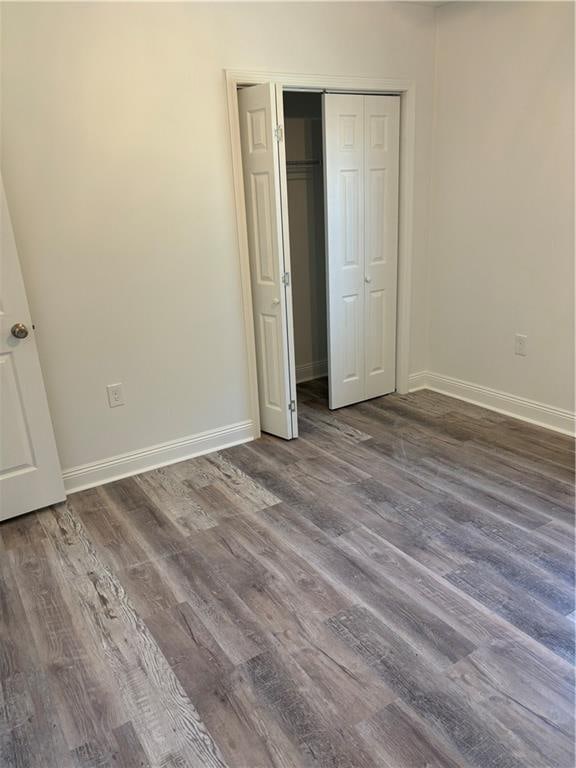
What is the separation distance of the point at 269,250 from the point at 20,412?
157cm

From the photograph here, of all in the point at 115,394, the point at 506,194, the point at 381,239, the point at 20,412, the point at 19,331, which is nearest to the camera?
the point at 19,331

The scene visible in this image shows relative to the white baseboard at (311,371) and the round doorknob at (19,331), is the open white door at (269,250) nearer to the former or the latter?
the white baseboard at (311,371)

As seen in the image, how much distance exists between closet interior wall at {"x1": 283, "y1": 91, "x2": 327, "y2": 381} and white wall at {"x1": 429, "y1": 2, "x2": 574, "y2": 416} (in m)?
0.91

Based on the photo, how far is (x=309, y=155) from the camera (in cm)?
419

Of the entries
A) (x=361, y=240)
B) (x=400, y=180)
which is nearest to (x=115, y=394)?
(x=361, y=240)

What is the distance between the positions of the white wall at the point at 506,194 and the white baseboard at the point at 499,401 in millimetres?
43

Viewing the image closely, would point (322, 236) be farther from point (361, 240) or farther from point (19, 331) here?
point (19, 331)

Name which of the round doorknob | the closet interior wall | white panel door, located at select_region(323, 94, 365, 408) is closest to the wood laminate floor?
white panel door, located at select_region(323, 94, 365, 408)

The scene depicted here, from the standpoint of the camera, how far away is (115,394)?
3.01 metres

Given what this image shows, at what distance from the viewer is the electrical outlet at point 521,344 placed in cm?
354

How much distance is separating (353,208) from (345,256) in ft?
1.00

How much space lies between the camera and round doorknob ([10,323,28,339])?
2.52 metres

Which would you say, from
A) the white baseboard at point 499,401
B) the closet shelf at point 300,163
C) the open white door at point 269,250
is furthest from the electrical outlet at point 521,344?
the closet shelf at point 300,163

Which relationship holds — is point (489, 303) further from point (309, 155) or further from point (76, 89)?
point (76, 89)
